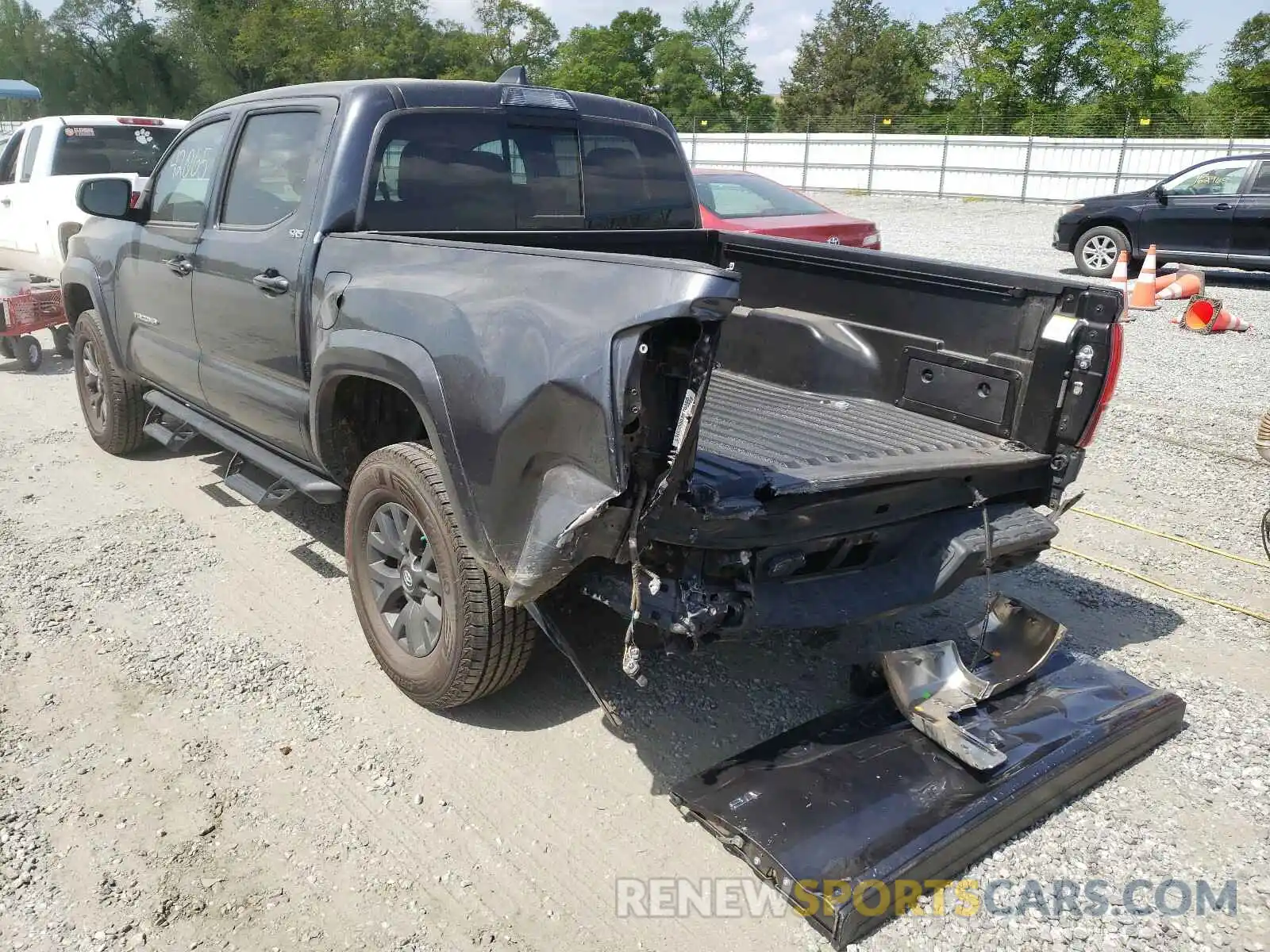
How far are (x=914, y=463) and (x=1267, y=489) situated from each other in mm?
3878

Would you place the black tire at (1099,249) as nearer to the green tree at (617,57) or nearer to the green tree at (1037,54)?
the green tree at (1037,54)

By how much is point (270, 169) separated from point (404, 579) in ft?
6.50

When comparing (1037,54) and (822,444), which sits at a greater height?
(1037,54)

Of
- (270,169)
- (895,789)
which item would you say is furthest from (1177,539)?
(270,169)

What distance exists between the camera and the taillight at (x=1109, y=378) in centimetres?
336

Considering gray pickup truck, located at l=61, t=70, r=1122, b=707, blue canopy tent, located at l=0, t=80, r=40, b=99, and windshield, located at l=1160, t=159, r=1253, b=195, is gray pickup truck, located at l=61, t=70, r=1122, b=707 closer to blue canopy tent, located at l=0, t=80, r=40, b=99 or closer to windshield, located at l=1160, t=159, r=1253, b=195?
windshield, located at l=1160, t=159, r=1253, b=195

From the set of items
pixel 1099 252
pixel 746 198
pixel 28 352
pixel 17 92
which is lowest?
pixel 28 352

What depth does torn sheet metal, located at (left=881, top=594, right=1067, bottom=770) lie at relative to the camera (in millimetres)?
3047

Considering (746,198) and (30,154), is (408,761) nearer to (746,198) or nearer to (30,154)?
(746,198)

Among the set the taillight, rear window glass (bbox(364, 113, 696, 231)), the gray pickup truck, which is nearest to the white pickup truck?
the gray pickup truck

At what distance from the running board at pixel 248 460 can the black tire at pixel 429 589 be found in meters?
0.41

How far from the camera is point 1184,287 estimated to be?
1206 centimetres

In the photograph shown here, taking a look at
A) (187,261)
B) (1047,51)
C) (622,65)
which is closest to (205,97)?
(622,65)

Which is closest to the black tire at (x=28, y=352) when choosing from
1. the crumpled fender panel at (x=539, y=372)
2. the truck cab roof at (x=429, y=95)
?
the truck cab roof at (x=429, y=95)
